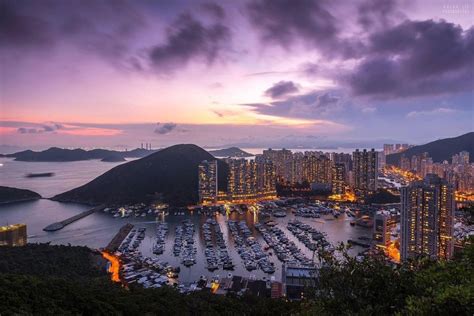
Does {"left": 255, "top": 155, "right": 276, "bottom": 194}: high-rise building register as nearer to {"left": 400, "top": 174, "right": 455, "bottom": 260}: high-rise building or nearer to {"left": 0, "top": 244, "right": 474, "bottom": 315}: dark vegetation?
{"left": 400, "top": 174, "right": 455, "bottom": 260}: high-rise building

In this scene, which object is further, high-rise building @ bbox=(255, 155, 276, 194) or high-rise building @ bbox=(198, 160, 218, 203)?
high-rise building @ bbox=(255, 155, 276, 194)

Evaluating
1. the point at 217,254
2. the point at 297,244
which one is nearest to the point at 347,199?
the point at 297,244

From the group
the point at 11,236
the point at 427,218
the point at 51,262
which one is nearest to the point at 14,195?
the point at 11,236

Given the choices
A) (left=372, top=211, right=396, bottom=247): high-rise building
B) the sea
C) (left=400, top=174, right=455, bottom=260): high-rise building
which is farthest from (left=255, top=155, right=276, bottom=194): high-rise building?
(left=400, top=174, right=455, bottom=260): high-rise building

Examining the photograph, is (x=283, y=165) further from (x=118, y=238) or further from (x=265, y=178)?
(x=118, y=238)

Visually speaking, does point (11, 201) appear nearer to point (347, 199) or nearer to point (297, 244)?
point (297, 244)

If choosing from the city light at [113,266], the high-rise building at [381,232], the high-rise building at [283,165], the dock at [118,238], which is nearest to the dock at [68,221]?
the dock at [118,238]
